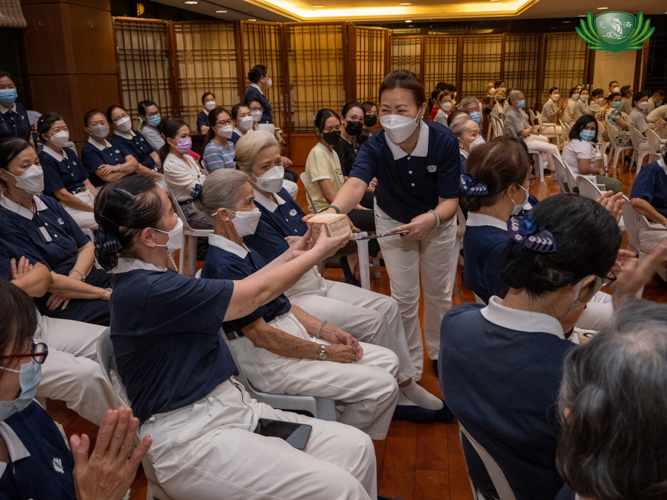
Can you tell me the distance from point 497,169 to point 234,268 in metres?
1.01

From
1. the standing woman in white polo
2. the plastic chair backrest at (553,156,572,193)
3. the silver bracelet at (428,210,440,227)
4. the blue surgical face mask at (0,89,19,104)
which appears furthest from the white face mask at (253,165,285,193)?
the plastic chair backrest at (553,156,572,193)

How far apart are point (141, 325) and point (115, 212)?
0.34 meters

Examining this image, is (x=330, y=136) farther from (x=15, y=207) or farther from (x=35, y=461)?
(x=35, y=461)

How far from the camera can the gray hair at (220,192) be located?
216 centimetres

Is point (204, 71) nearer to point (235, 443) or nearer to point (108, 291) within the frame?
point (108, 291)

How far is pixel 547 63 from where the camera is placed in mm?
13086

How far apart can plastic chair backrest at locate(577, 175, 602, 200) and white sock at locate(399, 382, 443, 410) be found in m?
1.87

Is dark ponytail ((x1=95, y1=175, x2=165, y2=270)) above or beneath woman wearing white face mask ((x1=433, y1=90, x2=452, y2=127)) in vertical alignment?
beneath

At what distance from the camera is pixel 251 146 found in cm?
273

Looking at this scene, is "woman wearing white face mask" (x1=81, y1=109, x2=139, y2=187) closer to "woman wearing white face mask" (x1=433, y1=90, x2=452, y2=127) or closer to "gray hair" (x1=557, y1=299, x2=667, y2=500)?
"gray hair" (x1=557, y1=299, x2=667, y2=500)

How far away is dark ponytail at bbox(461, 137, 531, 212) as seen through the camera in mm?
2076

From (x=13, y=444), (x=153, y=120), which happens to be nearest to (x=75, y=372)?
(x=13, y=444)

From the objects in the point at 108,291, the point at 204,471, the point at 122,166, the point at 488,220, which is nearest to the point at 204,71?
the point at 122,166

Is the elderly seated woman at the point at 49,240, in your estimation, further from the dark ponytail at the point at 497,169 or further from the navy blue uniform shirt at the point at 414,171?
the dark ponytail at the point at 497,169
